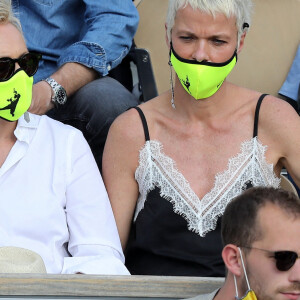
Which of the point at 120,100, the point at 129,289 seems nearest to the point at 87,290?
the point at 129,289

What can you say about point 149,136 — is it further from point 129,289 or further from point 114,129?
point 129,289

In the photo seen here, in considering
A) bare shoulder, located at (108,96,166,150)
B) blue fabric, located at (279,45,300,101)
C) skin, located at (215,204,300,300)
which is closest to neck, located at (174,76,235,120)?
bare shoulder, located at (108,96,166,150)

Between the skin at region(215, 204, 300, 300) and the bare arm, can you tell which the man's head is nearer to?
the skin at region(215, 204, 300, 300)

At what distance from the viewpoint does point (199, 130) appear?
3.07m

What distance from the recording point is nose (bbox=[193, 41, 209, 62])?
9.53 feet

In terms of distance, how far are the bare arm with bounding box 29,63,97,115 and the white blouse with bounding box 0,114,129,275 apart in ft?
1.36

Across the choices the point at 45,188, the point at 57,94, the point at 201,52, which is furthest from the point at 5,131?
the point at 201,52

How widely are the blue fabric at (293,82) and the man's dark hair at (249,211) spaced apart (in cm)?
171

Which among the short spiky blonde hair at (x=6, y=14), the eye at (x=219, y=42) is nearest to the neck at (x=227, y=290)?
the eye at (x=219, y=42)

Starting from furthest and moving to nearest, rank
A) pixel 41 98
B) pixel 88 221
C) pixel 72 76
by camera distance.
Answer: pixel 72 76 → pixel 41 98 → pixel 88 221

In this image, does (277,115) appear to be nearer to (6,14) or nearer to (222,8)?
(222,8)

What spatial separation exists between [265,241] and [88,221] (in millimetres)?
812

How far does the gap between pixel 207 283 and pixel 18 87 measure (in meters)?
0.99

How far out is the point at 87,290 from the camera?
2.21 metres
